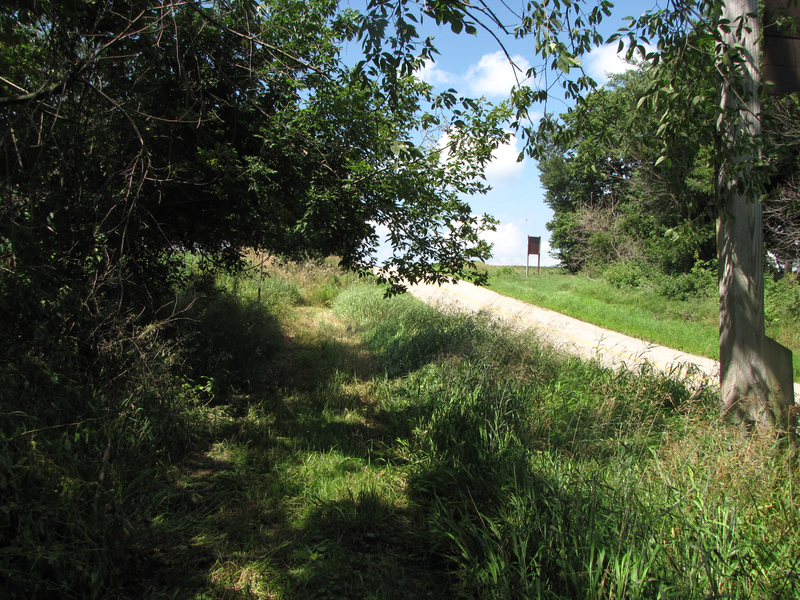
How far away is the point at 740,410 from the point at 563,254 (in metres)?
31.8

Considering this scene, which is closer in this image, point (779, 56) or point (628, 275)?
point (779, 56)

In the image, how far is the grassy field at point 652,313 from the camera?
10.7 meters

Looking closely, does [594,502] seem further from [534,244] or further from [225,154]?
[534,244]

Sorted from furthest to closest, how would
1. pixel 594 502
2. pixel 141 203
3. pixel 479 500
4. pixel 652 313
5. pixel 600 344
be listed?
pixel 652 313 → pixel 600 344 → pixel 141 203 → pixel 479 500 → pixel 594 502

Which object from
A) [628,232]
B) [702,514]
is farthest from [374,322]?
[628,232]

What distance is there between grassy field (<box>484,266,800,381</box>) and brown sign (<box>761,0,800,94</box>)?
6.51 meters

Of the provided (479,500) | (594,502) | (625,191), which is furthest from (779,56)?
(625,191)

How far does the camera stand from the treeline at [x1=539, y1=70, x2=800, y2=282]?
402 centimetres

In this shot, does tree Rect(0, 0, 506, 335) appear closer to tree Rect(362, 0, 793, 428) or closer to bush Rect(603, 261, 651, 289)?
tree Rect(362, 0, 793, 428)

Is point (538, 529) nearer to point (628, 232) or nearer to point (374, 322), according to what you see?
point (374, 322)

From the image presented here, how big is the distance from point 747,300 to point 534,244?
26791 mm

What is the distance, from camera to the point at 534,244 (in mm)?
29969

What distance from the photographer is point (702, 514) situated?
2604 mm

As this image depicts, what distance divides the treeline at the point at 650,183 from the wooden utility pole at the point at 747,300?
18cm
